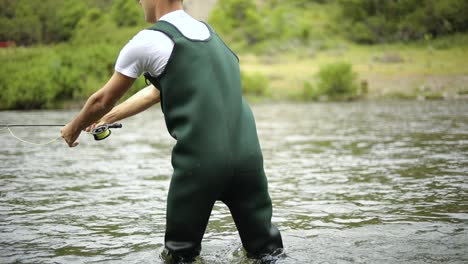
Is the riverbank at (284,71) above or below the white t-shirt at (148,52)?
below

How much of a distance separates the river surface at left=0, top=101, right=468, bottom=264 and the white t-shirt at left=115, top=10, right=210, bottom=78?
1.71m

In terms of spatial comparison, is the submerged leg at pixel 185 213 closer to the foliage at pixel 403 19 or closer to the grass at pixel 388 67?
the grass at pixel 388 67

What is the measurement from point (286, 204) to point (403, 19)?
215 ft

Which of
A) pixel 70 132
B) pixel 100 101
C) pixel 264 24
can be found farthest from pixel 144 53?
pixel 264 24

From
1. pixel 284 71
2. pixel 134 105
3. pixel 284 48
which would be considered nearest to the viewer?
pixel 134 105

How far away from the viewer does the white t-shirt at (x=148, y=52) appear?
12.7ft

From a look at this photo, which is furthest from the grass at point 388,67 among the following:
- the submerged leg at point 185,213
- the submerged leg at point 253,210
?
the submerged leg at point 185,213

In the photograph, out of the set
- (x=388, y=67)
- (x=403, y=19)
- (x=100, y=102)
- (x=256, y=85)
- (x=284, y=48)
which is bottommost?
(x=284, y=48)

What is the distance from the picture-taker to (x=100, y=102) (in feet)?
13.4

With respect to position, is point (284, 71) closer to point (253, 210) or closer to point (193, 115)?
point (253, 210)

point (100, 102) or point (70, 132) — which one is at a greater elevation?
point (100, 102)

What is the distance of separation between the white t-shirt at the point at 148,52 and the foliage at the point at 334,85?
4523cm

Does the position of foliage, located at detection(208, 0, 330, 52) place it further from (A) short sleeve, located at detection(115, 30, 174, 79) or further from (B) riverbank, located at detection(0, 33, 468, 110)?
(A) short sleeve, located at detection(115, 30, 174, 79)

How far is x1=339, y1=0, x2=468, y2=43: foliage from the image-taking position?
209ft
